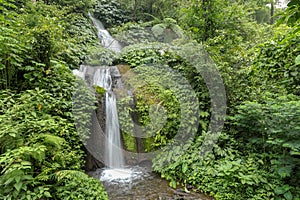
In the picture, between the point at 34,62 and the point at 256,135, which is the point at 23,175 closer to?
the point at 34,62

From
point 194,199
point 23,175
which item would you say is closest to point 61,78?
point 23,175

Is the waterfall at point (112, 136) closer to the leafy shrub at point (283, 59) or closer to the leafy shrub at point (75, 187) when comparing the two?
the leafy shrub at point (75, 187)

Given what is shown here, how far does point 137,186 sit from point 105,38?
911 cm

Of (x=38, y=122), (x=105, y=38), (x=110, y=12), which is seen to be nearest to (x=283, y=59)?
(x=38, y=122)

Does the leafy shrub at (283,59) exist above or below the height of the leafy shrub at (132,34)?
below

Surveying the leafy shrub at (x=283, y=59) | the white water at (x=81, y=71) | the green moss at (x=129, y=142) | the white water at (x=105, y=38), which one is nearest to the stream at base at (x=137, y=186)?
the green moss at (x=129, y=142)

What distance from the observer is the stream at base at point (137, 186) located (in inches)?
143

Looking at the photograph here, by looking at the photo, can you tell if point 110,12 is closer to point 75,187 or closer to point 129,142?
point 129,142

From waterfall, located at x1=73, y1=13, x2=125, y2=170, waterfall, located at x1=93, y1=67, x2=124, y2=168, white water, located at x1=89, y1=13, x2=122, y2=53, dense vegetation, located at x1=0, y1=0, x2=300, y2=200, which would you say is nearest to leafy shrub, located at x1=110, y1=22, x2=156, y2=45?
white water, located at x1=89, y1=13, x2=122, y2=53

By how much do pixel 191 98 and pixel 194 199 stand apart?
255 centimetres

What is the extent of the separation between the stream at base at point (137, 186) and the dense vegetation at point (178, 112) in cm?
23

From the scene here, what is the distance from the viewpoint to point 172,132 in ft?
17.1

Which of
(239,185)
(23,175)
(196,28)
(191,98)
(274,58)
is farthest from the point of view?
(196,28)

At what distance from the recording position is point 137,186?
405 cm
